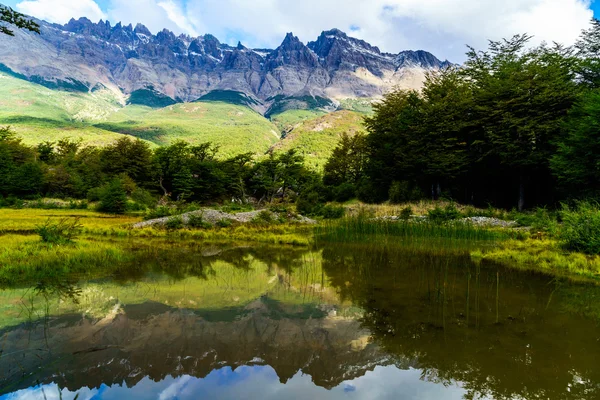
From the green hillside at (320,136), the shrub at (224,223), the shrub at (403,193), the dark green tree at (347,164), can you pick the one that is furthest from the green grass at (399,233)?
the green hillside at (320,136)

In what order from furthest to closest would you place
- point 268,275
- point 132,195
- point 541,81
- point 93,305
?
1. point 132,195
2. point 541,81
3. point 268,275
4. point 93,305

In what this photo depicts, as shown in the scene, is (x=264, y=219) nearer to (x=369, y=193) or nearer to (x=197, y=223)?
(x=197, y=223)

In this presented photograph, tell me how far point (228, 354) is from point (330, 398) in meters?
1.44

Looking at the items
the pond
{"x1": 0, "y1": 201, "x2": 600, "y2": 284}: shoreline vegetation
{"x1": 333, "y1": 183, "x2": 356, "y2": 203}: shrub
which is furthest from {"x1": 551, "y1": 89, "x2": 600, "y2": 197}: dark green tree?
{"x1": 333, "y1": 183, "x2": 356, "y2": 203}: shrub

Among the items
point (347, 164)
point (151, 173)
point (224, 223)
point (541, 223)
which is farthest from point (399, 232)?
point (151, 173)

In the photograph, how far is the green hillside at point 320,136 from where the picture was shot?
124 meters

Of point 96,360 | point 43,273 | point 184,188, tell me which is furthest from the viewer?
point 184,188

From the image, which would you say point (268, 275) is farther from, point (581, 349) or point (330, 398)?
point (581, 349)

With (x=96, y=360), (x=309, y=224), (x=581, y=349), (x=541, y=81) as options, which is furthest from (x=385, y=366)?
(x=541, y=81)

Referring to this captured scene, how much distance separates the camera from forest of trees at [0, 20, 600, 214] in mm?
24031

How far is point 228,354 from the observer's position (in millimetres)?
4105

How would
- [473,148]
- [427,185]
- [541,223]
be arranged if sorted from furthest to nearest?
[427,185] < [473,148] < [541,223]

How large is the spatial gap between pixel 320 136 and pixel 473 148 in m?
117

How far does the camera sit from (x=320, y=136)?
144000mm
